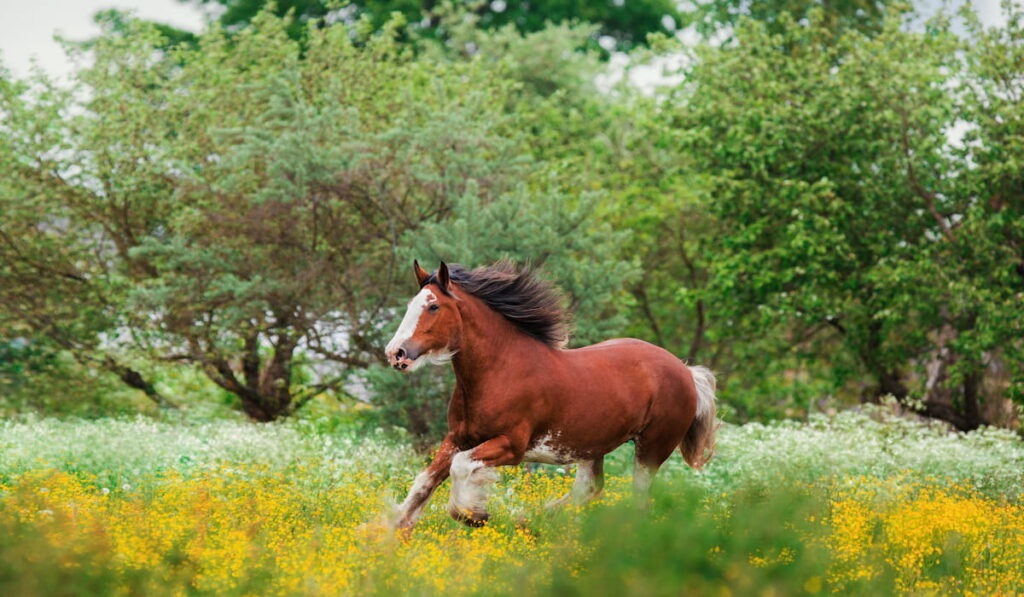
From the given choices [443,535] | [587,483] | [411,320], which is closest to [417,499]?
[443,535]

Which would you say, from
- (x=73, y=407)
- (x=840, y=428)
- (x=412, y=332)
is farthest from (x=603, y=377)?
(x=73, y=407)

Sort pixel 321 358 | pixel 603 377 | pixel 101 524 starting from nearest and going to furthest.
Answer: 1. pixel 101 524
2. pixel 603 377
3. pixel 321 358

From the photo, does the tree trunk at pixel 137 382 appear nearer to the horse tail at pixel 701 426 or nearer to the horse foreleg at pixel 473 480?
the horse tail at pixel 701 426

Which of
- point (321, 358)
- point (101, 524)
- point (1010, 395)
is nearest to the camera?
point (101, 524)

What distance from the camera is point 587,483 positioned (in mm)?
8109

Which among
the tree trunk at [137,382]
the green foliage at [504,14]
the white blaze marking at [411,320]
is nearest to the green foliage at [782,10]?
the green foliage at [504,14]

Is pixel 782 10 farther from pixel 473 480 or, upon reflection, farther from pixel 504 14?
pixel 473 480

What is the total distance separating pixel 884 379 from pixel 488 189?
314 inches

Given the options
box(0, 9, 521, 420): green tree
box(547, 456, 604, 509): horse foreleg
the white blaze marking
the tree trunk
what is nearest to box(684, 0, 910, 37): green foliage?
box(0, 9, 521, 420): green tree

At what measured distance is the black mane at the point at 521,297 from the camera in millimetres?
7418

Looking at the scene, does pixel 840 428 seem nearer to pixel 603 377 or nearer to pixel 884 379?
pixel 884 379

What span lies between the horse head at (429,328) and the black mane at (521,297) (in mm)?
303

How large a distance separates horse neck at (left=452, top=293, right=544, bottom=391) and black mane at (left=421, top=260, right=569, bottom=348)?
0.11m

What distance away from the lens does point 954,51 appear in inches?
696
